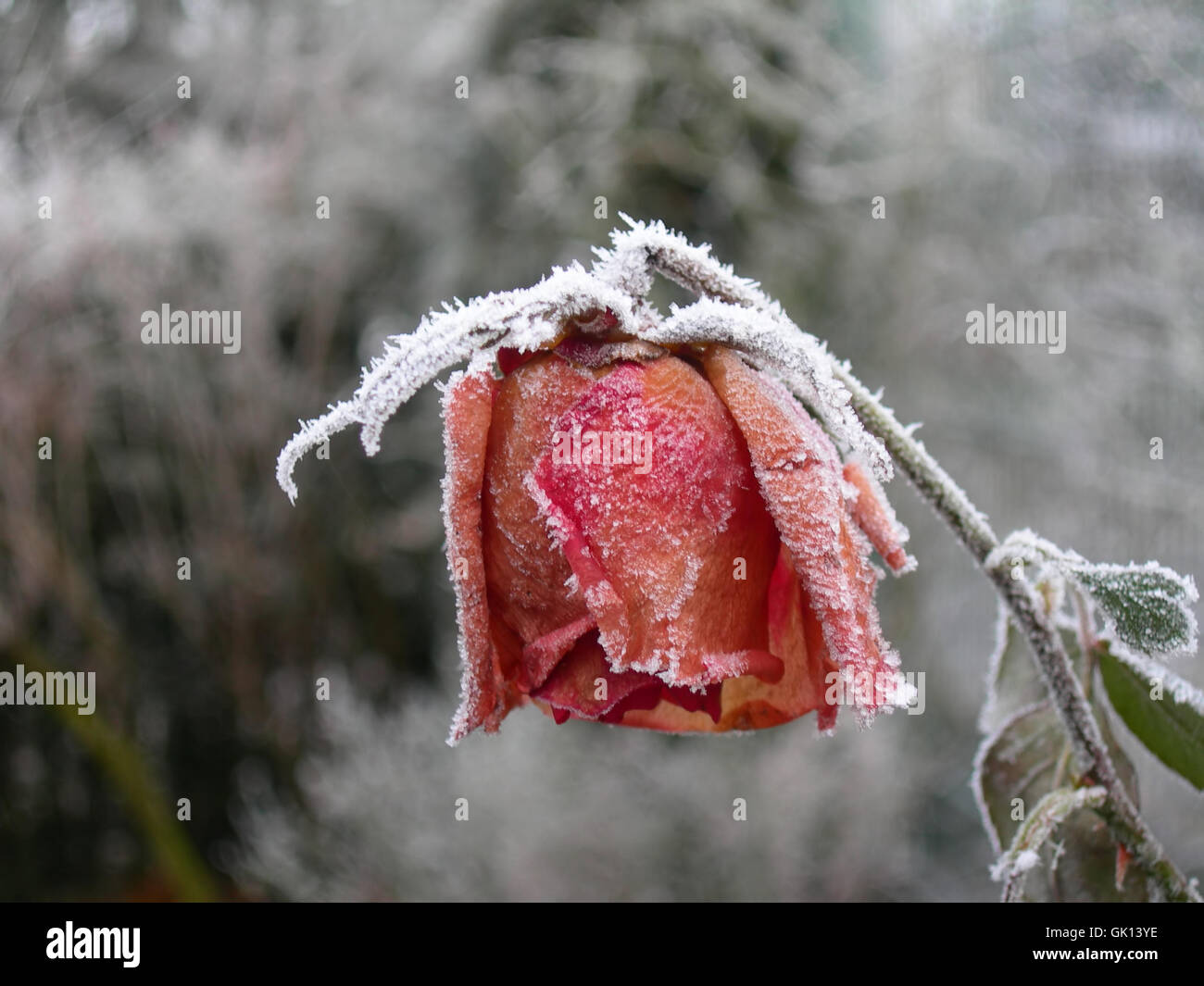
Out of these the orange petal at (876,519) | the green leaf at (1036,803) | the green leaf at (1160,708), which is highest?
the orange petal at (876,519)

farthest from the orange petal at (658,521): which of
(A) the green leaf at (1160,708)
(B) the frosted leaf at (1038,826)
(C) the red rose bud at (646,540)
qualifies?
(A) the green leaf at (1160,708)

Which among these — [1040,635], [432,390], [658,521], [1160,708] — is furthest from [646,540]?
[432,390]

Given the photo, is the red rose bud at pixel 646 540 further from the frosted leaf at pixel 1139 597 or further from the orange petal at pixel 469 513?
the frosted leaf at pixel 1139 597

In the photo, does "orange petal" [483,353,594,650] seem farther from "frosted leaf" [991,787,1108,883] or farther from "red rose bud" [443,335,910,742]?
"frosted leaf" [991,787,1108,883]

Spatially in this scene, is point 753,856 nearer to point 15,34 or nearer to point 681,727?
point 681,727

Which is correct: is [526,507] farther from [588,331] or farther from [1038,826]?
[1038,826]
